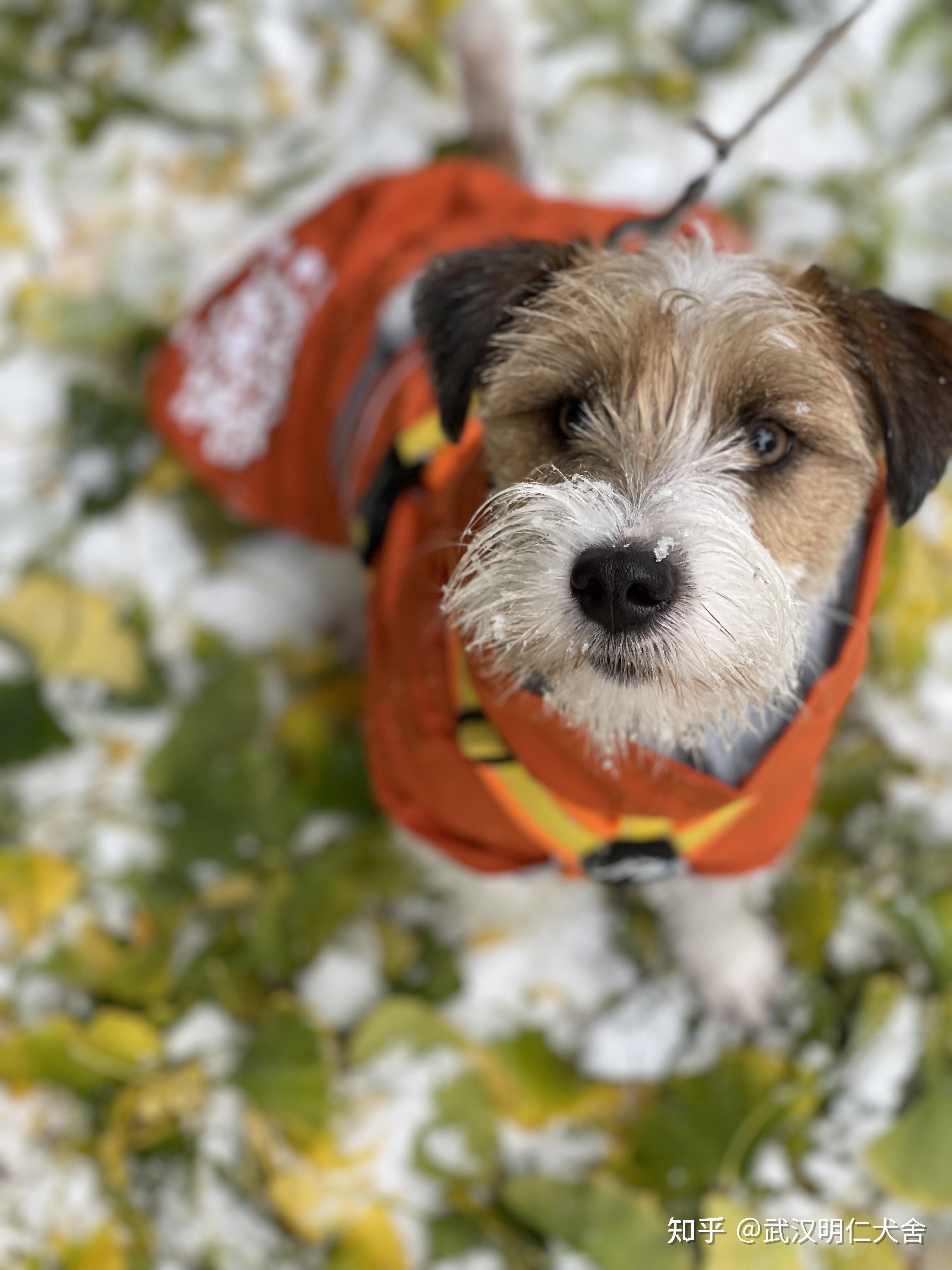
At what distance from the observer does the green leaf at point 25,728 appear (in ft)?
7.67

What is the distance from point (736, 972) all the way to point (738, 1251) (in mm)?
497

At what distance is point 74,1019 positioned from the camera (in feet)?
7.07

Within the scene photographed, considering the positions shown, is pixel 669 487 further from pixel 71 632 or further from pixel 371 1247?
pixel 71 632

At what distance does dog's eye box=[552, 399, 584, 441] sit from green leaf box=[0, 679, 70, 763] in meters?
1.51

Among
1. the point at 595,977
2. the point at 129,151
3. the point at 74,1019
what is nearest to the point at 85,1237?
the point at 74,1019

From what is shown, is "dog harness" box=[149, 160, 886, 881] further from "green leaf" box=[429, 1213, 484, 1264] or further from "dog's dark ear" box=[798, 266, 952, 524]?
"green leaf" box=[429, 1213, 484, 1264]

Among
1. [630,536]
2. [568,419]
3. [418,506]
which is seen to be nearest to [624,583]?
[630,536]

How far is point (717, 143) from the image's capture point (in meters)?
1.39

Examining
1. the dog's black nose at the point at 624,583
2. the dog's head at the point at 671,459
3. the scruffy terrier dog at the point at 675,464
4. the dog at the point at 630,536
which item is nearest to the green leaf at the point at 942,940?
the dog at the point at 630,536

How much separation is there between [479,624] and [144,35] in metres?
2.61

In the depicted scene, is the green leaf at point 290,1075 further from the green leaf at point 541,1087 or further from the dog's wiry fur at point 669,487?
the dog's wiry fur at point 669,487

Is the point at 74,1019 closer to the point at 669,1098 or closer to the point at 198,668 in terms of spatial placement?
the point at 198,668

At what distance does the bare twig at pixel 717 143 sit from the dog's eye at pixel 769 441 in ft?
1.17

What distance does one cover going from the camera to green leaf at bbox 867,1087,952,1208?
1.82 meters
